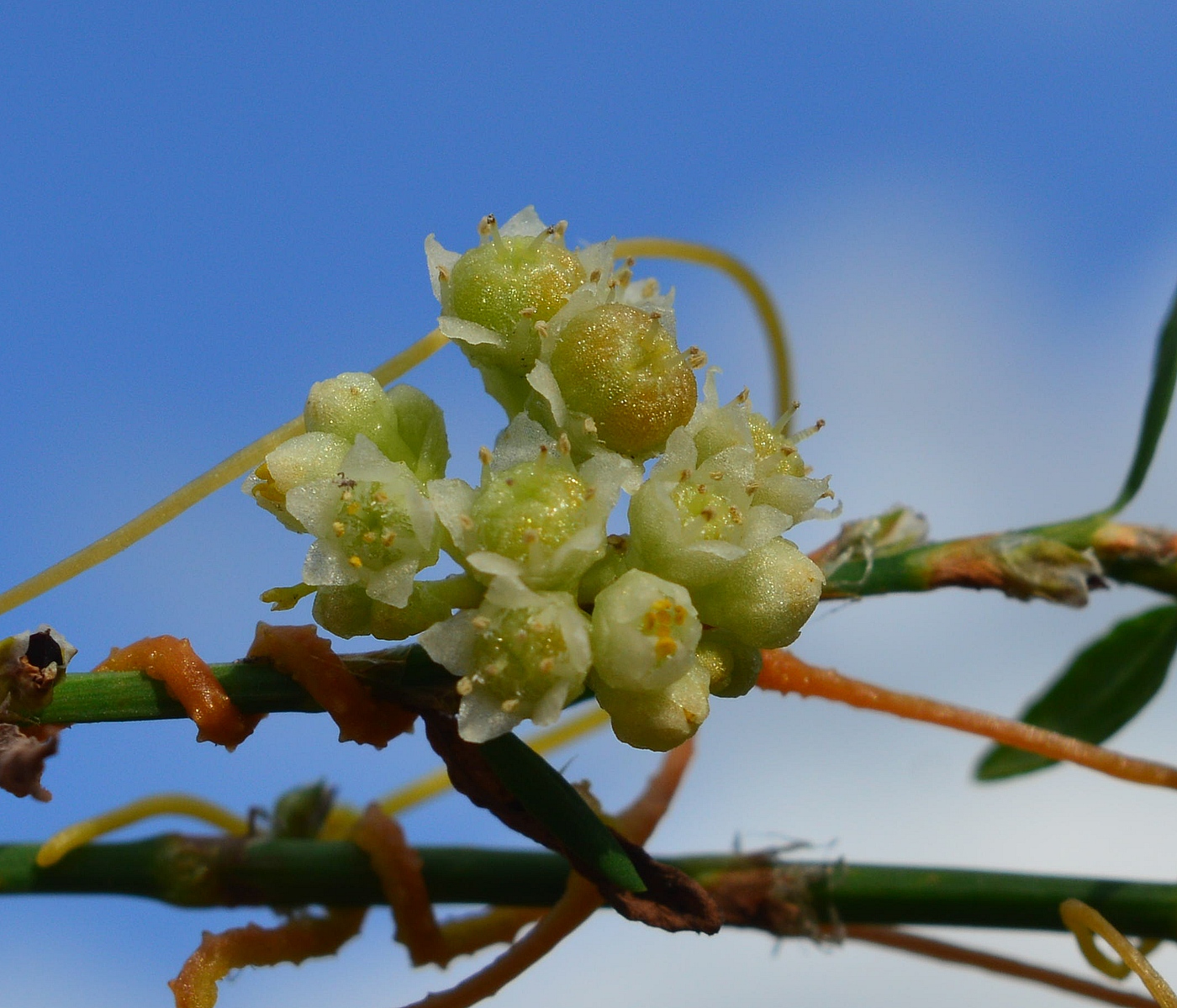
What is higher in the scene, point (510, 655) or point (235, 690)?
point (235, 690)

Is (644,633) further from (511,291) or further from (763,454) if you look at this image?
(511,291)

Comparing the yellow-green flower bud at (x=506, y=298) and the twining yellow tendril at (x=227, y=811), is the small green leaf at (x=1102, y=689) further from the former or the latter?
the yellow-green flower bud at (x=506, y=298)

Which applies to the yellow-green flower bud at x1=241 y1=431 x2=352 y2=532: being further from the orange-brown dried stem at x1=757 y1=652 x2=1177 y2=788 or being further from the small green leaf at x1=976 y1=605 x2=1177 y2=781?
the small green leaf at x1=976 y1=605 x2=1177 y2=781

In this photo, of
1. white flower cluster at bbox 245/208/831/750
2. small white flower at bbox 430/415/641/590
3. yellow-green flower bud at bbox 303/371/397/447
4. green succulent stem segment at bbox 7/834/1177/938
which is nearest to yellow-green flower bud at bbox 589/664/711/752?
white flower cluster at bbox 245/208/831/750

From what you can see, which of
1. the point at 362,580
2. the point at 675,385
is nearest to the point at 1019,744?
the point at 675,385

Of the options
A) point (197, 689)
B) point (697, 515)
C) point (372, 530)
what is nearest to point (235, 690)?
point (197, 689)
